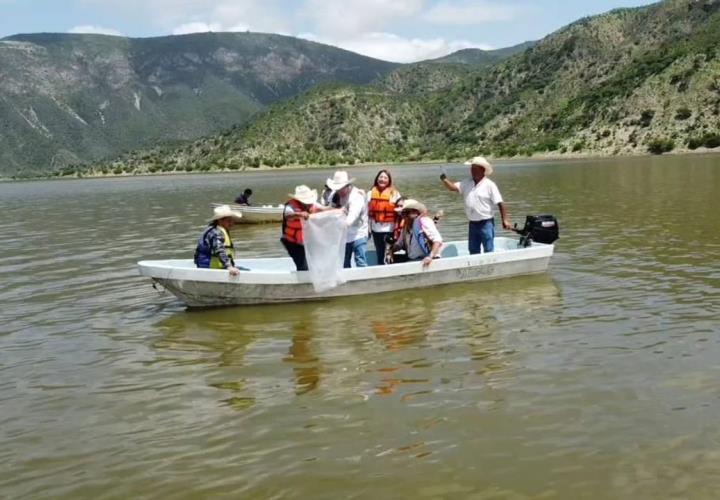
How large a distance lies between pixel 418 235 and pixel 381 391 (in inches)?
236

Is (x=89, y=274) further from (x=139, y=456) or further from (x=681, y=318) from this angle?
(x=681, y=318)

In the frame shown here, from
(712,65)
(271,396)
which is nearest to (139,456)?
(271,396)

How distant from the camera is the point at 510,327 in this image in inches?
423

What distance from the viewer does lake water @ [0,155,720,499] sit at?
614 cm

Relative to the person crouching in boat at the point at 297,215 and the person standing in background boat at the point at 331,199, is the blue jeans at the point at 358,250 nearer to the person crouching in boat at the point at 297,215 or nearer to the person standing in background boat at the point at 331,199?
the person standing in background boat at the point at 331,199

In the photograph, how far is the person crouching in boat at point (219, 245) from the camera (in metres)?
12.1

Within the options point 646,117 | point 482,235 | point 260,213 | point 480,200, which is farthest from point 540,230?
point 646,117

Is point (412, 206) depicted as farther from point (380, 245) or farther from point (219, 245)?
point (219, 245)

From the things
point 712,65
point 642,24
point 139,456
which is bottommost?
point 139,456

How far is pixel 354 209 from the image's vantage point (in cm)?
1295

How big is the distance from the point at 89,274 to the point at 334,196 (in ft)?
25.3

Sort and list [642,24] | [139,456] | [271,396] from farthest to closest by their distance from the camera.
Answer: [642,24], [271,396], [139,456]

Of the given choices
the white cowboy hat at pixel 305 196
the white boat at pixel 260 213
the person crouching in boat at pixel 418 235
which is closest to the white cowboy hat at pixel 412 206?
the person crouching in boat at pixel 418 235

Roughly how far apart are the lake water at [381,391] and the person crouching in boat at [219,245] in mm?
858
